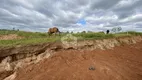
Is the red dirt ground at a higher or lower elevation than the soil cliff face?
lower

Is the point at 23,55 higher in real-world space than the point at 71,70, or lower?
higher

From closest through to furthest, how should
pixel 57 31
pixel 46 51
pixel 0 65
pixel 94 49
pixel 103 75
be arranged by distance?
pixel 0 65, pixel 103 75, pixel 46 51, pixel 94 49, pixel 57 31

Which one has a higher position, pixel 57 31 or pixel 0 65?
pixel 57 31

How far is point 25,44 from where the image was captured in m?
5.56

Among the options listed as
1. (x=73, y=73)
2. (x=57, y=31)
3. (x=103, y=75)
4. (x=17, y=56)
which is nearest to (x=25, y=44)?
(x=17, y=56)

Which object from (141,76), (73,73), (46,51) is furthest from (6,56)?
(141,76)

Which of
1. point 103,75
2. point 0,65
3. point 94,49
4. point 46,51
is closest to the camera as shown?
point 0,65

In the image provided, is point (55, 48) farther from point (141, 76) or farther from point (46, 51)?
point (141, 76)

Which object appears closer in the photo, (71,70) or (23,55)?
(71,70)

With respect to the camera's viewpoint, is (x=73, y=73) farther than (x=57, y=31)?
No

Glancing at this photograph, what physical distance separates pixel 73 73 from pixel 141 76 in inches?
135

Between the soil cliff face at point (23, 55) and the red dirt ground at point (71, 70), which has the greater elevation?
the soil cliff face at point (23, 55)

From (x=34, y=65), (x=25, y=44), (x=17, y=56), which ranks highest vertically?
(x=25, y=44)

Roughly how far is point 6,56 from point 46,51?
1.68m
